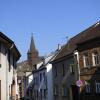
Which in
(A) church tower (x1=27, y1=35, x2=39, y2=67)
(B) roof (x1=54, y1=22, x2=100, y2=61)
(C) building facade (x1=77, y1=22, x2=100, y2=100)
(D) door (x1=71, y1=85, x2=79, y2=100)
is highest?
(A) church tower (x1=27, y1=35, x2=39, y2=67)

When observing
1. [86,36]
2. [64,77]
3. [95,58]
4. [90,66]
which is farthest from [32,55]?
[95,58]

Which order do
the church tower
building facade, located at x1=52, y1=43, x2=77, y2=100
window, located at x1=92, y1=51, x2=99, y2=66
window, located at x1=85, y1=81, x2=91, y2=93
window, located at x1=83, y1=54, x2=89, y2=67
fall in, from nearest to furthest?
window, located at x1=92, y1=51, x2=99, y2=66, window, located at x1=85, y1=81, x2=91, y2=93, window, located at x1=83, y1=54, x2=89, y2=67, building facade, located at x1=52, y1=43, x2=77, y2=100, the church tower

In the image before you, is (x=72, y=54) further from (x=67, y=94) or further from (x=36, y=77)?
(x=36, y=77)

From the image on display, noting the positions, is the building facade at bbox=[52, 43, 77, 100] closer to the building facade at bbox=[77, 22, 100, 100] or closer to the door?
the door

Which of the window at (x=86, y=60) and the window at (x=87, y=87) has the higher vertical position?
the window at (x=86, y=60)

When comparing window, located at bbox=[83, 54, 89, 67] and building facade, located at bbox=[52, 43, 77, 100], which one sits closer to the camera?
window, located at bbox=[83, 54, 89, 67]

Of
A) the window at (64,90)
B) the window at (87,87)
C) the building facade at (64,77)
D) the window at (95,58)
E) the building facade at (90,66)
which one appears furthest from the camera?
the window at (64,90)

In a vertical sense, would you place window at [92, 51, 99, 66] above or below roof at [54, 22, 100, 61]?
below

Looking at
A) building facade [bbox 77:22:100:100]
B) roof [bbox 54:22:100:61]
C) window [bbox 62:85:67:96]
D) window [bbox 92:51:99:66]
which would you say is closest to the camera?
building facade [bbox 77:22:100:100]

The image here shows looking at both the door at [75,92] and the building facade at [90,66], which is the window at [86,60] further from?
the door at [75,92]

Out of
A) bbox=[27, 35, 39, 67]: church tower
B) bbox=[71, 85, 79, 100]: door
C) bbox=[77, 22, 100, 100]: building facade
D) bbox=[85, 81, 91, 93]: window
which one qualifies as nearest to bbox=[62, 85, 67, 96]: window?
bbox=[71, 85, 79, 100]: door

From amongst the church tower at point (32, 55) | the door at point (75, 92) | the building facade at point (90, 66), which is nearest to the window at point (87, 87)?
the building facade at point (90, 66)

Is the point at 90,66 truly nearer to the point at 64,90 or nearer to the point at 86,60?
the point at 86,60

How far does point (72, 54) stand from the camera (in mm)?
36094
